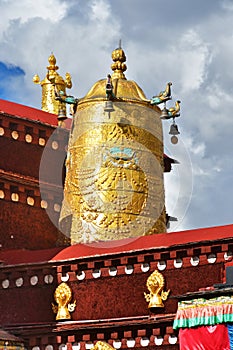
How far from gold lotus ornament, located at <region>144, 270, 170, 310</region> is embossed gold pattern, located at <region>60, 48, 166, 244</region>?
7.66ft

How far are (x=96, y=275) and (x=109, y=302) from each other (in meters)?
0.42

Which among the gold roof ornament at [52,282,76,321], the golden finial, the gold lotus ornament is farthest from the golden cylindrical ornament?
the gold lotus ornament

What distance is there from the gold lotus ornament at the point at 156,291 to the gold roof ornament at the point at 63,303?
124cm

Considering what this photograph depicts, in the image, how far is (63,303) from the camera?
15719 mm

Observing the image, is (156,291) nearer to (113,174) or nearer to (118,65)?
(113,174)

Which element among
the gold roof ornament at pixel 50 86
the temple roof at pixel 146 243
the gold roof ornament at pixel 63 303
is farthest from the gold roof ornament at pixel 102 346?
the gold roof ornament at pixel 50 86

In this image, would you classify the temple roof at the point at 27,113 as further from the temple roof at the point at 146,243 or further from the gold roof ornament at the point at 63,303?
the gold roof ornament at the point at 63,303

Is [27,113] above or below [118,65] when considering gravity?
below

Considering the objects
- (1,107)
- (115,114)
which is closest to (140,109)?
(115,114)

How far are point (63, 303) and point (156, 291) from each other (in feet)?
4.90

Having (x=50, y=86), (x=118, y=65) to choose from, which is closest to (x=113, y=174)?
(x=118, y=65)

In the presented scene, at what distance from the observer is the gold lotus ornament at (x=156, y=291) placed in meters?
14.8

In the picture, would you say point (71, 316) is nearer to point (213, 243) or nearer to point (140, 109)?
point (213, 243)

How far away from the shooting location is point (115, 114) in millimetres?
17969
